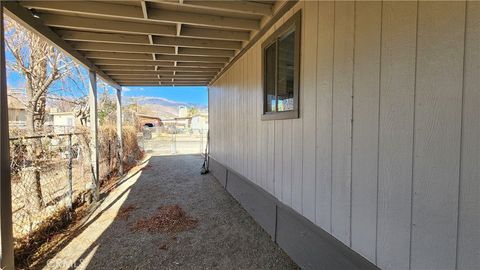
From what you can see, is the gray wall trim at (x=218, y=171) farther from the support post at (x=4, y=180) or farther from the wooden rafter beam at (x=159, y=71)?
the support post at (x=4, y=180)

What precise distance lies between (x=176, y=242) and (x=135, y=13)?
287cm

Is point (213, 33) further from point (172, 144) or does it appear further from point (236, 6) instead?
point (172, 144)

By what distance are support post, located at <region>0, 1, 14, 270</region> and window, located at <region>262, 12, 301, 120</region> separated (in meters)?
2.73

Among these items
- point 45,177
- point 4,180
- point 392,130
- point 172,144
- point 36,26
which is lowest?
point 172,144

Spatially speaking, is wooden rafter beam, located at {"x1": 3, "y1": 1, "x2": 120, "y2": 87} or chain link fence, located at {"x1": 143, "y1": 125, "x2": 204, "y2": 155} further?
chain link fence, located at {"x1": 143, "y1": 125, "x2": 204, "y2": 155}

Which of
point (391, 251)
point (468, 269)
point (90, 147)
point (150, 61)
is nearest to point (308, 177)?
point (391, 251)

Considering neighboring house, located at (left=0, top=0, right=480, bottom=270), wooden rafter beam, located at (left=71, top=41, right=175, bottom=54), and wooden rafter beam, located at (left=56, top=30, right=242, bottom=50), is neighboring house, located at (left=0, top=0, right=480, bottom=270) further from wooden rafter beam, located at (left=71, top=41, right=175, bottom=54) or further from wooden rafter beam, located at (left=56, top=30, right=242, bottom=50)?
wooden rafter beam, located at (left=71, top=41, right=175, bottom=54)

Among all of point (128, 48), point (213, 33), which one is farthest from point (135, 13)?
point (128, 48)

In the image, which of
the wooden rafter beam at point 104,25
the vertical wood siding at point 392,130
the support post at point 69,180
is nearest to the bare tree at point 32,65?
the support post at point 69,180

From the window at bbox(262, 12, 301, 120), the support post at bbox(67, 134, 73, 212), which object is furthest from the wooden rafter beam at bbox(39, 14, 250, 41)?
the support post at bbox(67, 134, 73, 212)

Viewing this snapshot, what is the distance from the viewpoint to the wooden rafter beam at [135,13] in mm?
2777

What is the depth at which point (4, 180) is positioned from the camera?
2236 millimetres

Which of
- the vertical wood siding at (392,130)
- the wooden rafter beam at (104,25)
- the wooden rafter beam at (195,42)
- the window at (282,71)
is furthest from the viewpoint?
the wooden rafter beam at (195,42)

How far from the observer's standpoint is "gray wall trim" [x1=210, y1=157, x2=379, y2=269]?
1976 mm
